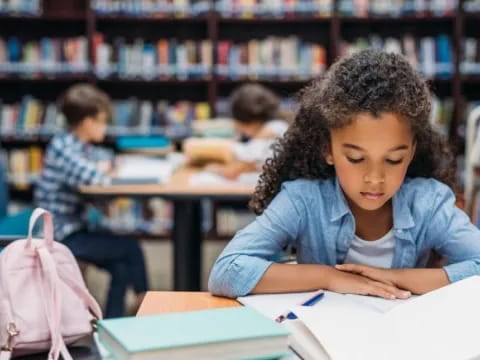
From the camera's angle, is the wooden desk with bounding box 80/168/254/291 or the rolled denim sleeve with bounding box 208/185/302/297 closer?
the rolled denim sleeve with bounding box 208/185/302/297

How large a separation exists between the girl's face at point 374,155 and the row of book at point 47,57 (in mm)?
3922

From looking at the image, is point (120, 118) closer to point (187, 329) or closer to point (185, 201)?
point (185, 201)

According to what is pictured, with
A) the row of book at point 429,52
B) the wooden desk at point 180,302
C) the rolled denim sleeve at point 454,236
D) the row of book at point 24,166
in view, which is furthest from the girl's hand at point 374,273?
the row of book at point 24,166

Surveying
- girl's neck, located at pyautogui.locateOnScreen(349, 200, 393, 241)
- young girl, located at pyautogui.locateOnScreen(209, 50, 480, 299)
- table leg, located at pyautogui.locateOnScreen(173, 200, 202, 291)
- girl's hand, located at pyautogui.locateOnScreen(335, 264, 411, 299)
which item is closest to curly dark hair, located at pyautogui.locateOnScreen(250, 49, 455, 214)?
young girl, located at pyautogui.locateOnScreen(209, 50, 480, 299)

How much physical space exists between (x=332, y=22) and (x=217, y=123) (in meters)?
1.45

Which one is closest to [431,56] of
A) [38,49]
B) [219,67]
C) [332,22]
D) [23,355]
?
[332,22]

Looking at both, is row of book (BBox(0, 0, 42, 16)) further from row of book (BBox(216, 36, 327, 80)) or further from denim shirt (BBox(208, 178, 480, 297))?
denim shirt (BBox(208, 178, 480, 297))

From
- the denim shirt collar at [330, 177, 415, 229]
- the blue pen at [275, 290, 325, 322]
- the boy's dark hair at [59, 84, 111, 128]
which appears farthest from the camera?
the boy's dark hair at [59, 84, 111, 128]

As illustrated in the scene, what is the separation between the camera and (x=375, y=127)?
4.67 ft

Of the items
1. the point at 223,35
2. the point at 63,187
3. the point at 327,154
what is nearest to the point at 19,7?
the point at 223,35

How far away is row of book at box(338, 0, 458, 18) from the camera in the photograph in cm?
502

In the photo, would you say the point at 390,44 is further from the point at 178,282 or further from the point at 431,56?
the point at 178,282

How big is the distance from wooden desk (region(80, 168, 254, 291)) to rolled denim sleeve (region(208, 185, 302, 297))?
1325mm

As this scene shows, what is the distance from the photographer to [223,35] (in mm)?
5398
